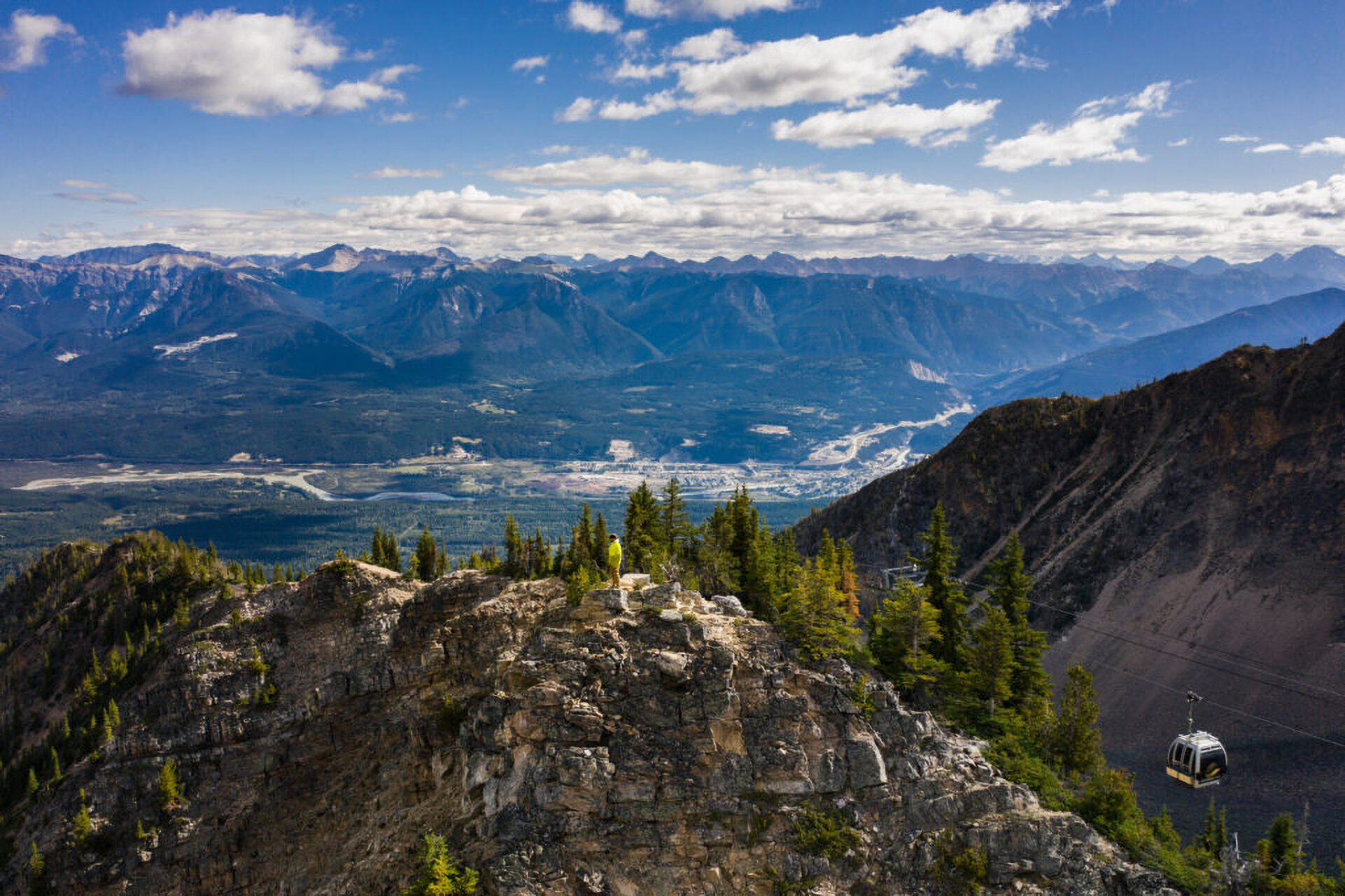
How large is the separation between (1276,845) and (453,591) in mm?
58697

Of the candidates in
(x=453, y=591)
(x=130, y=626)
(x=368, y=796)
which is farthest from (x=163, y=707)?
(x=130, y=626)

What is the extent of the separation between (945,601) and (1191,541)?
182 ft

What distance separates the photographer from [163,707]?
194ft

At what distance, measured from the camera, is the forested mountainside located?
7475 cm

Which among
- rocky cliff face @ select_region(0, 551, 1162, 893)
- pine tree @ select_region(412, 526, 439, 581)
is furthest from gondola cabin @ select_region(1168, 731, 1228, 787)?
pine tree @ select_region(412, 526, 439, 581)

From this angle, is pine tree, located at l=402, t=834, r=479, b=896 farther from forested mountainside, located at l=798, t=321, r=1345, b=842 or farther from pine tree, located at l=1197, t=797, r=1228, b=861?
forested mountainside, located at l=798, t=321, r=1345, b=842

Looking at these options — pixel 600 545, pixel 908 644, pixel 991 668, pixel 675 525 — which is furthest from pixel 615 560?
pixel 991 668

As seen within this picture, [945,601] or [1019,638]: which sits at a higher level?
[945,601]

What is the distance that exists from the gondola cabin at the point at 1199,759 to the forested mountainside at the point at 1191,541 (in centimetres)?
2058

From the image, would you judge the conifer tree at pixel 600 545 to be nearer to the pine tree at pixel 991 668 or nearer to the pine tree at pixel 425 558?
the pine tree at pixel 425 558

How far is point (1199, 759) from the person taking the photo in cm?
5075

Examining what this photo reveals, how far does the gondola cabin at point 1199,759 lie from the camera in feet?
167

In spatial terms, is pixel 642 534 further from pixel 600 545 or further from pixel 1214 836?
pixel 1214 836

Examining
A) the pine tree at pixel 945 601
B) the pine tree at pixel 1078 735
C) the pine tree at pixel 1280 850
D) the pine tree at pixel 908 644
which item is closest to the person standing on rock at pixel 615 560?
the pine tree at pixel 908 644
